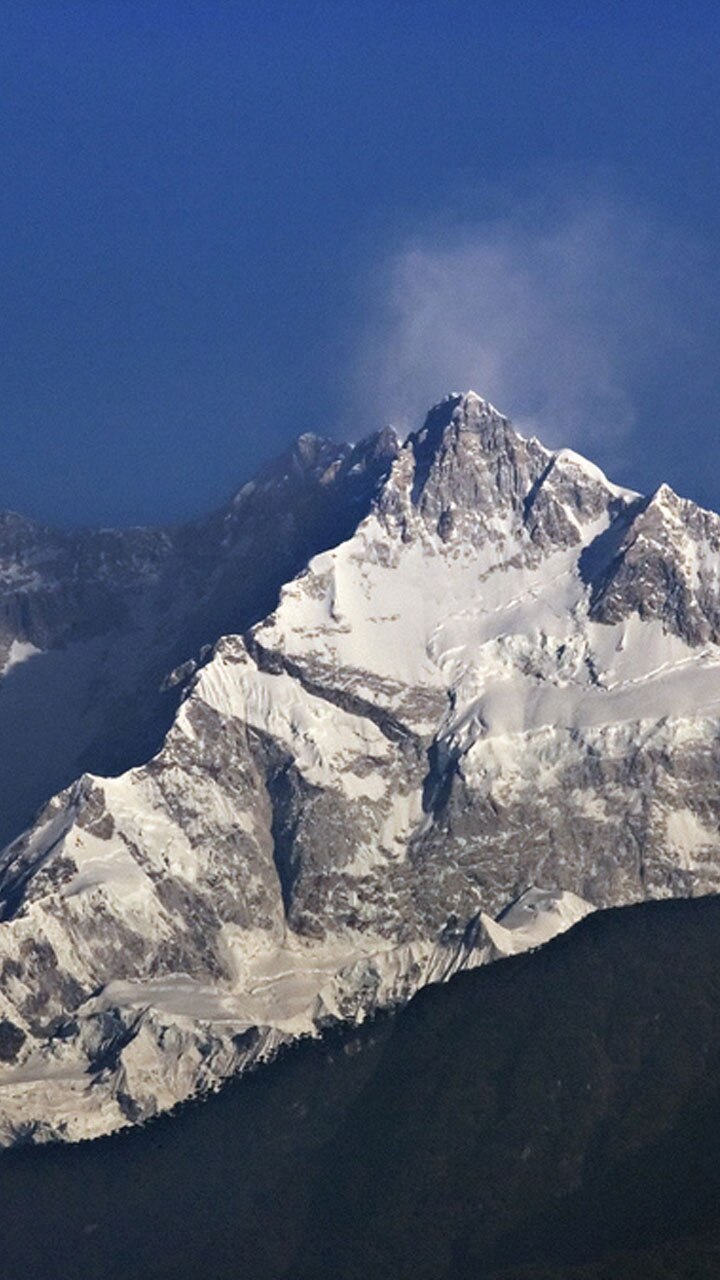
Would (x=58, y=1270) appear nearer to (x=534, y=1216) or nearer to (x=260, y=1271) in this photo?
(x=260, y=1271)

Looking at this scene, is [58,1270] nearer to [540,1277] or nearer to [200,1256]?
[200,1256]

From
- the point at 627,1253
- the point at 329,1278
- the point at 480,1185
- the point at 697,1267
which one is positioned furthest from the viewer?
the point at 480,1185

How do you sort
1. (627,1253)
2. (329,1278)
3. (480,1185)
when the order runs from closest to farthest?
(627,1253), (329,1278), (480,1185)

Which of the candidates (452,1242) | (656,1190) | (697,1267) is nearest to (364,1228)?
(452,1242)

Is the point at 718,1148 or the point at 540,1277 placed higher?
the point at 718,1148

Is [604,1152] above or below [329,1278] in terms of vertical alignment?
above

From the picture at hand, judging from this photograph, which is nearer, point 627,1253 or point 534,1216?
point 627,1253

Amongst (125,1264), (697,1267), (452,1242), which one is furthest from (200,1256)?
(697,1267)

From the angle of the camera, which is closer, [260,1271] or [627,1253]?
[627,1253]

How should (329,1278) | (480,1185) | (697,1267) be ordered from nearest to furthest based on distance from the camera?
(697,1267), (329,1278), (480,1185)

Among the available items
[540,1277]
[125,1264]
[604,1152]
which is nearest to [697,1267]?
[540,1277]
